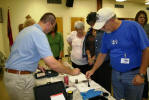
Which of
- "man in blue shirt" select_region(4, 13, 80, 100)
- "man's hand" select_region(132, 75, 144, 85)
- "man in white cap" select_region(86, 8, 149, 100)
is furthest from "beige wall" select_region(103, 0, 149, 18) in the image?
"man in blue shirt" select_region(4, 13, 80, 100)

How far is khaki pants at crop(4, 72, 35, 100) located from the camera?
125cm

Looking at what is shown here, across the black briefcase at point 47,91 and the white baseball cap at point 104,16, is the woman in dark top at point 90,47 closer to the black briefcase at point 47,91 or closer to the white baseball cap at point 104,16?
the white baseball cap at point 104,16

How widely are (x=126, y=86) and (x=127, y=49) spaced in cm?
39

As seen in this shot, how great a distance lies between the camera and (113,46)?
1351 mm

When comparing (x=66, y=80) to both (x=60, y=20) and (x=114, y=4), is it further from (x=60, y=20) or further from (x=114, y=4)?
(x=114, y=4)

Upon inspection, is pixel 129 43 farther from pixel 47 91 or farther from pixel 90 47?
pixel 90 47

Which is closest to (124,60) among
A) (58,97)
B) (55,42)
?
(58,97)

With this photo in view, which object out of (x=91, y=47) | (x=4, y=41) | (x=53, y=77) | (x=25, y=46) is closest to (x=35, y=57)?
(x=25, y=46)

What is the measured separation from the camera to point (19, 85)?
1.26 metres

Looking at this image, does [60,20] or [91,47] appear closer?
[91,47]

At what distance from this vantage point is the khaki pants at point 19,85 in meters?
1.25

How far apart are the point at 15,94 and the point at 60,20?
5.71 meters

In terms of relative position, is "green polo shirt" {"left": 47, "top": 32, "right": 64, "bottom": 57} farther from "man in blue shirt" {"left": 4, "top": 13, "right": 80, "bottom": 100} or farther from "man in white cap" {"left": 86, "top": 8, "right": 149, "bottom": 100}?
"man in white cap" {"left": 86, "top": 8, "right": 149, "bottom": 100}

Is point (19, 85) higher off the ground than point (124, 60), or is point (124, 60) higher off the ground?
point (124, 60)
